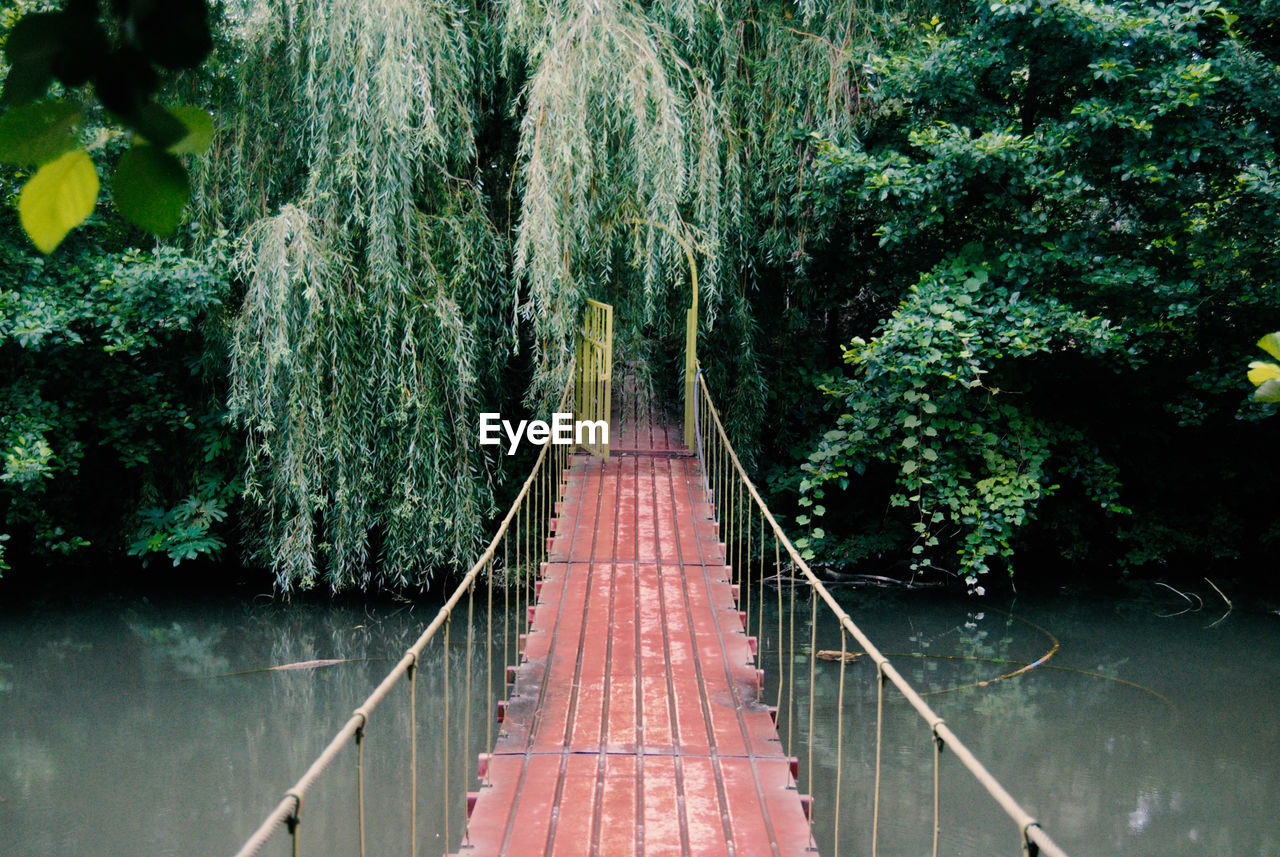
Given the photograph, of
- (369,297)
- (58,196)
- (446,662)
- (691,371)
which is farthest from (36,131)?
(691,371)

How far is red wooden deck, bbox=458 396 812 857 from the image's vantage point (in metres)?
2.49

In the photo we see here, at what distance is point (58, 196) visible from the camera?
0.62 meters

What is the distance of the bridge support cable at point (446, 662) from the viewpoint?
1.58m

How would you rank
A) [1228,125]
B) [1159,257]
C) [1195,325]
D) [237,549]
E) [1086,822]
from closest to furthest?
[1086,822] < [1228,125] < [1159,257] < [1195,325] < [237,549]

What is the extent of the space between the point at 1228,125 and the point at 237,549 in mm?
8043

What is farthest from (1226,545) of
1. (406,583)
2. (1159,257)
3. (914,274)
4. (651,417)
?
(406,583)

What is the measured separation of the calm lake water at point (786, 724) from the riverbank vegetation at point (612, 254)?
2.10 ft

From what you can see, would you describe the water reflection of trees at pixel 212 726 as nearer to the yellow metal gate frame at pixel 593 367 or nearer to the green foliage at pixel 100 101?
the yellow metal gate frame at pixel 593 367

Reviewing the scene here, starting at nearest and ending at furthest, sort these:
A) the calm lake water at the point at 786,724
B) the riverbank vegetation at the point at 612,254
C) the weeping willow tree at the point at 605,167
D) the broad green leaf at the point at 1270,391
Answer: the broad green leaf at the point at 1270,391
the calm lake water at the point at 786,724
the weeping willow tree at the point at 605,167
the riverbank vegetation at the point at 612,254

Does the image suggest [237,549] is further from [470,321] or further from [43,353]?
[470,321]

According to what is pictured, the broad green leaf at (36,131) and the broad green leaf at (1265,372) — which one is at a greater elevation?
the broad green leaf at (36,131)

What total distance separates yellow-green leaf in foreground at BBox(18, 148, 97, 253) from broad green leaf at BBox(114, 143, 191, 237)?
25 mm

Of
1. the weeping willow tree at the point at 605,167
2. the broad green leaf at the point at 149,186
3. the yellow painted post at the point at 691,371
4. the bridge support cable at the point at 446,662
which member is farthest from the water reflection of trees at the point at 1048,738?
the broad green leaf at the point at 149,186

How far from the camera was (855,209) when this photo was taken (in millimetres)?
7703
